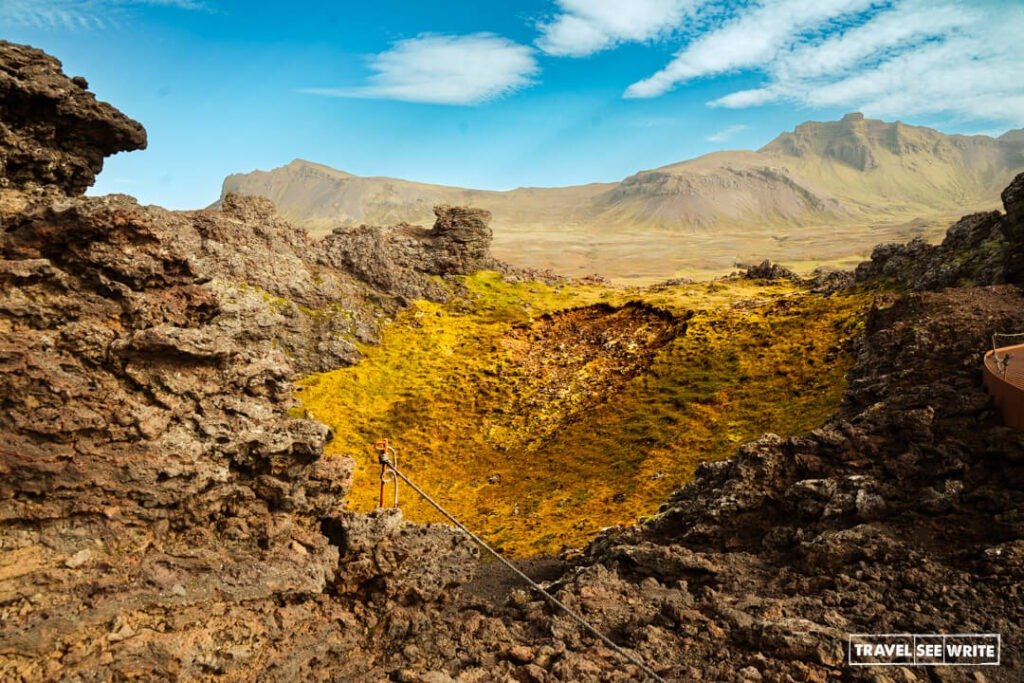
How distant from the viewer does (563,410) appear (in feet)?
103

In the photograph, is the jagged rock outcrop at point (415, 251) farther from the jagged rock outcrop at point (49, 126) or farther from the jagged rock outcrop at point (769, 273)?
the jagged rock outcrop at point (769, 273)

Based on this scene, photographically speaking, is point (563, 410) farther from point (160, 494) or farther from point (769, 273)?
point (769, 273)

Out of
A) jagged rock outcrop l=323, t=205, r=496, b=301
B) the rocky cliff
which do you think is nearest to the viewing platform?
the rocky cliff

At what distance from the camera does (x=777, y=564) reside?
1257 cm

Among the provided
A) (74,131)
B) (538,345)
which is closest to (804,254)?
(538,345)

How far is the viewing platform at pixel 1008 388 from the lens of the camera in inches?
482

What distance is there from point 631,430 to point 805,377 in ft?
27.1

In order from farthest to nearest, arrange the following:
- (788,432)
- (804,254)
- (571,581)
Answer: (804,254), (788,432), (571,581)

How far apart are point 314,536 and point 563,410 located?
66.9 feet

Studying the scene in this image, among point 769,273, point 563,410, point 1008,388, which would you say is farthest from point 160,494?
point 769,273

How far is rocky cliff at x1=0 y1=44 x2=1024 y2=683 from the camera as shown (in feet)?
30.3

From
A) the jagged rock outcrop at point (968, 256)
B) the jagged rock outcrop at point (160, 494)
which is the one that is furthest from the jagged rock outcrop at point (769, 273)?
the jagged rock outcrop at point (160, 494)

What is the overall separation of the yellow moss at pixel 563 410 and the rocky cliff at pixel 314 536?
718 centimetres

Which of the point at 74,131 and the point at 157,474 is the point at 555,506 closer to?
the point at 157,474
